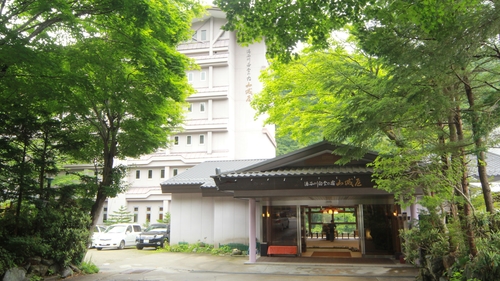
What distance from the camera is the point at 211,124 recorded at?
31391 millimetres

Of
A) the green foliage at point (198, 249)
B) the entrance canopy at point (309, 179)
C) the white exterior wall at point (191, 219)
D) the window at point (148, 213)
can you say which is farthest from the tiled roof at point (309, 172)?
the window at point (148, 213)

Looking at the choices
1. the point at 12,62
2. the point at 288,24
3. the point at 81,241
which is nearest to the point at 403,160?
the point at 288,24

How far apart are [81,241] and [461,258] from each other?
10.8 meters

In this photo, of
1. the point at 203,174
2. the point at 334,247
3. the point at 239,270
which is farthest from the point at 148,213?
the point at 239,270

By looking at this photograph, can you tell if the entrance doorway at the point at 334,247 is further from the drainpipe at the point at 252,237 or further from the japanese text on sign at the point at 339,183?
the japanese text on sign at the point at 339,183

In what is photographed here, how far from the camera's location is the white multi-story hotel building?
3164cm

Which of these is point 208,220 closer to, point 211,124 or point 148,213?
point 211,124

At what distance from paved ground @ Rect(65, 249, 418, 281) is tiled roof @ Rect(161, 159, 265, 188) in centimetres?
472

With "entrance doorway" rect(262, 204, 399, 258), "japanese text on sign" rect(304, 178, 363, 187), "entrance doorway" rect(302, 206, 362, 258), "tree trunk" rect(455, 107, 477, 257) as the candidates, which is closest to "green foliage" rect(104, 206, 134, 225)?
"entrance doorway" rect(302, 206, 362, 258)

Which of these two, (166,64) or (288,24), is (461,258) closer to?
(288,24)

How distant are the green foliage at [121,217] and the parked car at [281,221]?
18302mm

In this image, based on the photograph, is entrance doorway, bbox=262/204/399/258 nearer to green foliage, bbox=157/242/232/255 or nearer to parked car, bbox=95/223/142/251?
green foliage, bbox=157/242/232/255

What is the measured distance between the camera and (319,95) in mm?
13414

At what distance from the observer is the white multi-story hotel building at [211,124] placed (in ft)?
104
